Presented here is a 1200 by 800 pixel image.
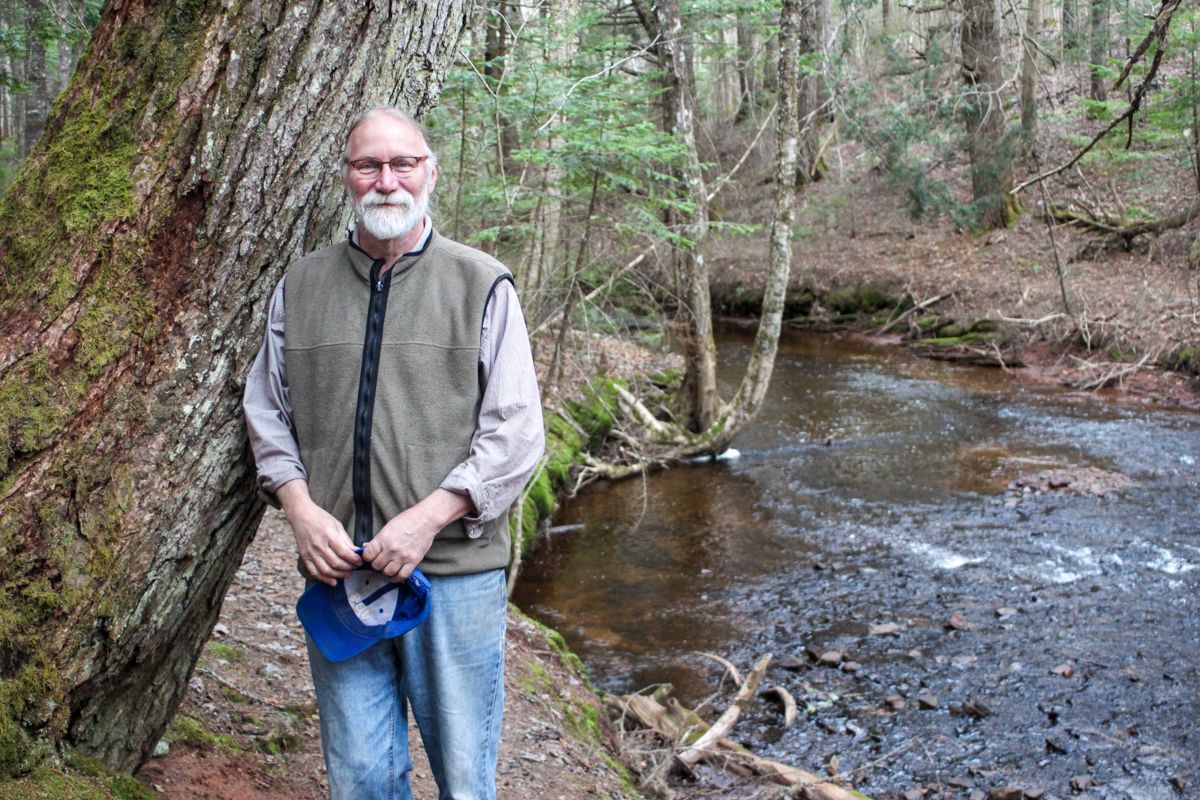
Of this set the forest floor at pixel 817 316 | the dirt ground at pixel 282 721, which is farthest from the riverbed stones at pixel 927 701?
the dirt ground at pixel 282 721

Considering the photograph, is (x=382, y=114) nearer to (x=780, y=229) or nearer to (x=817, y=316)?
(x=780, y=229)

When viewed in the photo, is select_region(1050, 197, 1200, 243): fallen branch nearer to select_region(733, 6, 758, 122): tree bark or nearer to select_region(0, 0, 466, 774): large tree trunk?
select_region(733, 6, 758, 122): tree bark

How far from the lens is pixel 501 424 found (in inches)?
98.2

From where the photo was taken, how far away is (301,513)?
8.21 feet

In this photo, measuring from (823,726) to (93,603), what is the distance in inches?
176

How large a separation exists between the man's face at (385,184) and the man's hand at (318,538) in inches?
25.9

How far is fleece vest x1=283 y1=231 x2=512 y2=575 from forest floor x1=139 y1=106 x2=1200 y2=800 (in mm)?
1254

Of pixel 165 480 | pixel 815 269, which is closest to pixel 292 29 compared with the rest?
pixel 165 480

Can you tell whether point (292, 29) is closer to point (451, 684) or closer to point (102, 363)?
point (102, 363)

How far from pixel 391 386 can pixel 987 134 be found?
65.9 ft

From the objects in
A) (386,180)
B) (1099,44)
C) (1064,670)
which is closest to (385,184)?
(386,180)

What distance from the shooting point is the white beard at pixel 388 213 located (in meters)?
2.54

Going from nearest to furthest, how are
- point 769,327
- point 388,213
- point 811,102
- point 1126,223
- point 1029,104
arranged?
point 388,213, point 769,327, point 1126,223, point 1029,104, point 811,102

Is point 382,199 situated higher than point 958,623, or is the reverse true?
point 382,199
